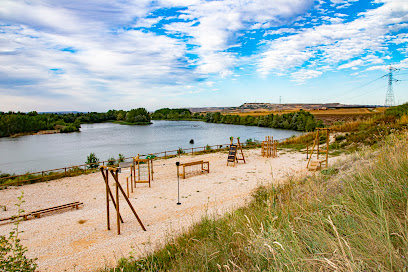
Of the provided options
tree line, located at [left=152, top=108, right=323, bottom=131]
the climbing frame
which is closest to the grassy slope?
the climbing frame

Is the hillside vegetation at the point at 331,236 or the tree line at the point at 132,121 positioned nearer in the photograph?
the hillside vegetation at the point at 331,236

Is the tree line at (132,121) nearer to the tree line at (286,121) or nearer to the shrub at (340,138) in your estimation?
the tree line at (286,121)

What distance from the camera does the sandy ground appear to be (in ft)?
20.2

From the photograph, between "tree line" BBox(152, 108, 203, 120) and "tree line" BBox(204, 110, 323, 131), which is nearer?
"tree line" BBox(204, 110, 323, 131)

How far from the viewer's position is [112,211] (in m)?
9.50

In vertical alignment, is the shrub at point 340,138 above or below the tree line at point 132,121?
below

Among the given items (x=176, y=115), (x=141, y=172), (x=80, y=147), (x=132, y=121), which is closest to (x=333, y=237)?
(x=141, y=172)

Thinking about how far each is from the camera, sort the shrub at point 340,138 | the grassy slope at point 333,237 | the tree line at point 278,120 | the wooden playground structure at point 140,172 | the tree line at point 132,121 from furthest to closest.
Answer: the tree line at point 132,121 < the tree line at point 278,120 < the shrub at point 340,138 < the wooden playground structure at point 140,172 < the grassy slope at point 333,237

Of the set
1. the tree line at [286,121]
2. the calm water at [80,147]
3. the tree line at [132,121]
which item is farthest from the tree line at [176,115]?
the calm water at [80,147]

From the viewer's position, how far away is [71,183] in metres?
14.5

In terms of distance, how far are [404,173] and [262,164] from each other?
13720 mm

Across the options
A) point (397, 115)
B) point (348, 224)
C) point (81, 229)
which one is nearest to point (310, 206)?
point (348, 224)

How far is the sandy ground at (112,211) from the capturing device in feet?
20.2

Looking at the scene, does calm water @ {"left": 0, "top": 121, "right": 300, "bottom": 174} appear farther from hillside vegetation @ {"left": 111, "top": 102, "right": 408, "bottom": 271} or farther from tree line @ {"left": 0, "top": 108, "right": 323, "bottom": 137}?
hillside vegetation @ {"left": 111, "top": 102, "right": 408, "bottom": 271}
